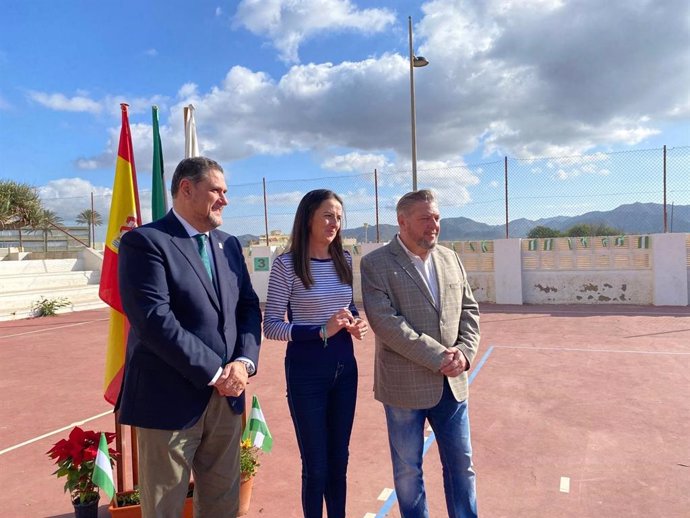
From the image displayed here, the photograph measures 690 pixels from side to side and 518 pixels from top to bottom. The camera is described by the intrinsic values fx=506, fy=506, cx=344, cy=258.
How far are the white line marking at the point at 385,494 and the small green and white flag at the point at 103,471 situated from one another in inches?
60.9

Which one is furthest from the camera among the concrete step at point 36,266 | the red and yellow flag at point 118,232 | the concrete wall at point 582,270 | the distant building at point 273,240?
the concrete step at point 36,266

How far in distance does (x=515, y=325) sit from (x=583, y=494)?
6.94 m

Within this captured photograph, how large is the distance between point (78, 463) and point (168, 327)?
4.93ft

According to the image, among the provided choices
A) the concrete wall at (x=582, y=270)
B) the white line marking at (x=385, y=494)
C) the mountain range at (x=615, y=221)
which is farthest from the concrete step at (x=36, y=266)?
the white line marking at (x=385, y=494)

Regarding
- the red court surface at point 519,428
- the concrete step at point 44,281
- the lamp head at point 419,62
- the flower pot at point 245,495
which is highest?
the lamp head at point 419,62

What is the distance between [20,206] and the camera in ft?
79.3

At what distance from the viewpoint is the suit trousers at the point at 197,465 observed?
2.04 m

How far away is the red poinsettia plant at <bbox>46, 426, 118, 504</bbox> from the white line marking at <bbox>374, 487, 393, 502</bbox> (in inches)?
66.1

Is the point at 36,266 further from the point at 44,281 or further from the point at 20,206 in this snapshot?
the point at 20,206

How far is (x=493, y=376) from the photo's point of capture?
5918 millimetres

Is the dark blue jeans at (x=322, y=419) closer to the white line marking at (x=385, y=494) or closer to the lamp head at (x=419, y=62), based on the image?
the white line marking at (x=385, y=494)

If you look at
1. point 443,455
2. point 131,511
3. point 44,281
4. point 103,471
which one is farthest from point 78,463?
point 44,281

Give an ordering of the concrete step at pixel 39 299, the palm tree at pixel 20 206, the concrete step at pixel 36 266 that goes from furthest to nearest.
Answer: the palm tree at pixel 20 206 < the concrete step at pixel 36 266 < the concrete step at pixel 39 299

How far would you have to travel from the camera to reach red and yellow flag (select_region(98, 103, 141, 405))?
286 cm
